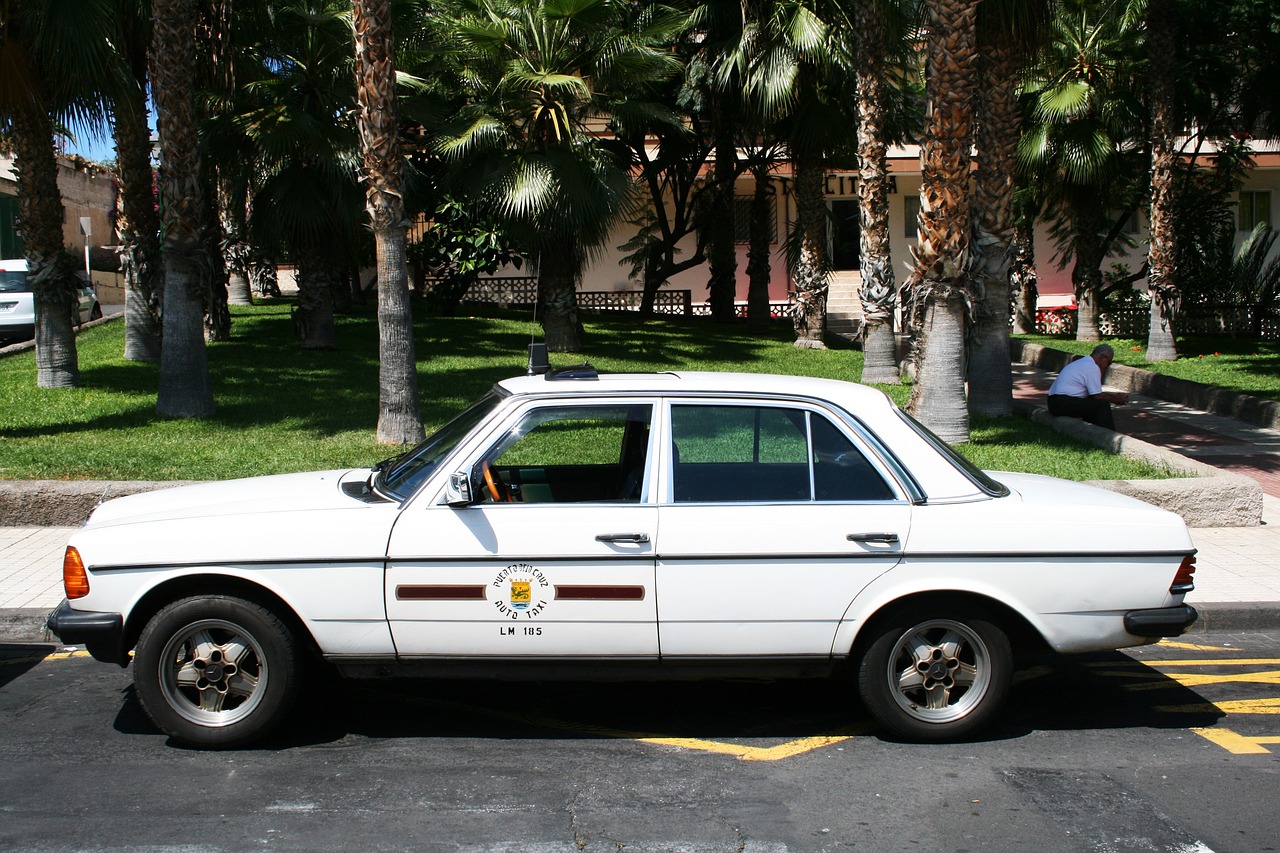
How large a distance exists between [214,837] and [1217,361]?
20.7 meters

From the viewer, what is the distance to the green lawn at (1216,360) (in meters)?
17.7

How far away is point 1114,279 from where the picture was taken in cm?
2931

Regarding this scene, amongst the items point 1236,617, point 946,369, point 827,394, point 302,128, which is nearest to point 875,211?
point 946,369

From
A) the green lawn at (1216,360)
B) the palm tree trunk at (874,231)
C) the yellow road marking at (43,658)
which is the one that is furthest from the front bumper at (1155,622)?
the green lawn at (1216,360)

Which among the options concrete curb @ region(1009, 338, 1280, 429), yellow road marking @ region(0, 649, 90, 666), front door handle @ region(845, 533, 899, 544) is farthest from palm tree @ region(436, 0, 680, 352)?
front door handle @ region(845, 533, 899, 544)

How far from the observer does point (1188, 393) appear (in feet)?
56.0

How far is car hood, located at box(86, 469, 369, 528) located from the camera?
16.6ft

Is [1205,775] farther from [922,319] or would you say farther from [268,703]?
[922,319]

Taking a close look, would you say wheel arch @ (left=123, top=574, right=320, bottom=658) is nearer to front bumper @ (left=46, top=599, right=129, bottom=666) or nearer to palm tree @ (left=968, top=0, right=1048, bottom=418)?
front bumper @ (left=46, top=599, right=129, bottom=666)

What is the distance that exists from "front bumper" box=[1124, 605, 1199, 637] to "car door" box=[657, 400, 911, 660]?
1103 millimetres

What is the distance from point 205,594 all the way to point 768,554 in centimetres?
247

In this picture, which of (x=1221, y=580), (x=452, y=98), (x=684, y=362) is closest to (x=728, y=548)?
(x=1221, y=580)

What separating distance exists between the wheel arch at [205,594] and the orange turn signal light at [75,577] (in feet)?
0.78

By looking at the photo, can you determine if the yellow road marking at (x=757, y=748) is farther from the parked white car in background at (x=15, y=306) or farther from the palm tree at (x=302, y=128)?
the parked white car in background at (x=15, y=306)
